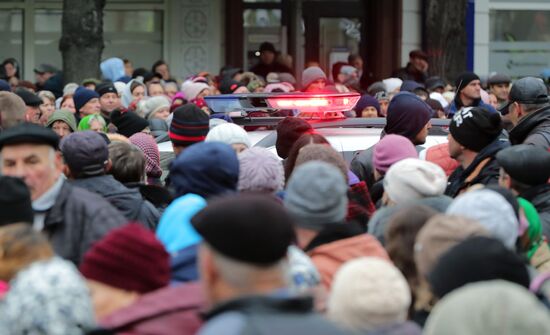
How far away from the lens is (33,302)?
397 centimetres

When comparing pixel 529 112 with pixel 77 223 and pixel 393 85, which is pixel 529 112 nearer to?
pixel 77 223

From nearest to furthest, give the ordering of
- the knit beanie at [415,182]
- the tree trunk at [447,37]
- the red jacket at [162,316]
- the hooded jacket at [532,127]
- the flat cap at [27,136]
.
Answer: the red jacket at [162,316] < the flat cap at [27,136] < the knit beanie at [415,182] < the hooded jacket at [532,127] < the tree trunk at [447,37]

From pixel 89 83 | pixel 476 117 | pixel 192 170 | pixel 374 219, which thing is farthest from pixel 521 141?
pixel 89 83

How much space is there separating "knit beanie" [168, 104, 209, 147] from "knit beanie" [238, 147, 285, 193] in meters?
1.31

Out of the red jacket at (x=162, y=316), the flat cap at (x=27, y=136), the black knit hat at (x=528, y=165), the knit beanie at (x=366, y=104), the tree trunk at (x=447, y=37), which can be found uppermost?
the tree trunk at (x=447, y=37)

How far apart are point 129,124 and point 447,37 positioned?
10.7 metres

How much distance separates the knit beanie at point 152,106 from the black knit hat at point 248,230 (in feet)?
31.7

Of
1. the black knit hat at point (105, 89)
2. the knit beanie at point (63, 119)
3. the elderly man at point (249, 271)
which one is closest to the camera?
the elderly man at point (249, 271)

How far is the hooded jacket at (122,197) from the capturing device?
22.8 ft

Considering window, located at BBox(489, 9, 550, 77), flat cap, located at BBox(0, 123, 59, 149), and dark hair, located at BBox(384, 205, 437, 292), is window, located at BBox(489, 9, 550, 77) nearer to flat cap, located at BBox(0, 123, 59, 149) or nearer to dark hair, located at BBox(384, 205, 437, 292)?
flat cap, located at BBox(0, 123, 59, 149)

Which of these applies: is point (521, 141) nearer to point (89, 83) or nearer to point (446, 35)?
point (89, 83)

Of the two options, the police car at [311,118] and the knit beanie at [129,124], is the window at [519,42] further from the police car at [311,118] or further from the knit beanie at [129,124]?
the police car at [311,118]

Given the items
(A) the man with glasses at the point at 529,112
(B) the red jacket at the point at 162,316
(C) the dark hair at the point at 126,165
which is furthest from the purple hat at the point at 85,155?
(A) the man with glasses at the point at 529,112

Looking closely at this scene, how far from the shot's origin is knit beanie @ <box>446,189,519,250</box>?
5.49 metres
